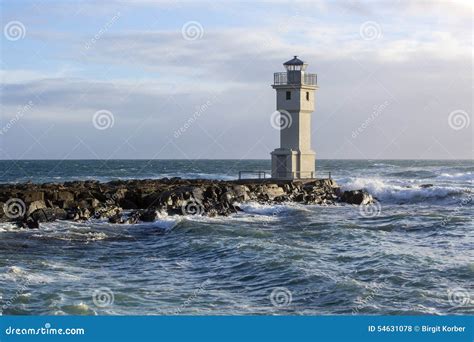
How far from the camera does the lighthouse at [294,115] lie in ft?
112

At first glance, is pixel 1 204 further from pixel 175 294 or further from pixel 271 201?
pixel 175 294

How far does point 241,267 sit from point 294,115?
19.1 m

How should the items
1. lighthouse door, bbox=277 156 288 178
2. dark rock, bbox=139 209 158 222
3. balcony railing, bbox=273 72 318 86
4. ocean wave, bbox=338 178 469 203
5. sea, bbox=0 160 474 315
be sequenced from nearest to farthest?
sea, bbox=0 160 474 315 → dark rock, bbox=139 209 158 222 → balcony railing, bbox=273 72 318 86 → lighthouse door, bbox=277 156 288 178 → ocean wave, bbox=338 178 469 203

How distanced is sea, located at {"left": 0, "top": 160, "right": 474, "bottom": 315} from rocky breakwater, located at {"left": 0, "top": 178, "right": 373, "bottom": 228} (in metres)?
0.82

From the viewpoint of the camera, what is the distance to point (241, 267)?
1605 cm

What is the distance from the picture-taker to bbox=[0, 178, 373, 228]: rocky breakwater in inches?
966

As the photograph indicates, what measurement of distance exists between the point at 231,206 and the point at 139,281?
Answer: 13882 mm

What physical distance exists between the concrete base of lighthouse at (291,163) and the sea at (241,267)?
835 cm

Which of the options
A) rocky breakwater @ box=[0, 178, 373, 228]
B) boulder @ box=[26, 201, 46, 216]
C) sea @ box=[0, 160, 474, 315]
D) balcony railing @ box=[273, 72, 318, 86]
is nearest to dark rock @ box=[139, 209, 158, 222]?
rocky breakwater @ box=[0, 178, 373, 228]

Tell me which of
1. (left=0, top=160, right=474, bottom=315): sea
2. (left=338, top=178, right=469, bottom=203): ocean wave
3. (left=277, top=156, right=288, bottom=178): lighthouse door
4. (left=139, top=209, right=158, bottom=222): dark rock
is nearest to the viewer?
(left=0, top=160, right=474, bottom=315): sea

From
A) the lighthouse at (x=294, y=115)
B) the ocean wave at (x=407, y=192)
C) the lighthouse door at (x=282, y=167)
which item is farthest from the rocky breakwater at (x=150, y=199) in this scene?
the ocean wave at (x=407, y=192)

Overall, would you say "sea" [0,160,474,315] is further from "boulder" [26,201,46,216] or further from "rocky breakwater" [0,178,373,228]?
"boulder" [26,201,46,216]

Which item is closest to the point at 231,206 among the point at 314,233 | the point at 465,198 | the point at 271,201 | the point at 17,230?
the point at 271,201

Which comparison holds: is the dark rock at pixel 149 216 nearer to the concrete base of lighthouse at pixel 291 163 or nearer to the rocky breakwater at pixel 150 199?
the rocky breakwater at pixel 150 199
